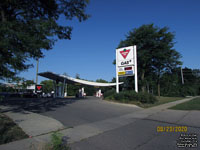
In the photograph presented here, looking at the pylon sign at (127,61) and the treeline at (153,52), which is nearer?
the pylon sign at (127,61)

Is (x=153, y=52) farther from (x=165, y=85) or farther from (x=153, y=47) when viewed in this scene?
(x=165, y=85)

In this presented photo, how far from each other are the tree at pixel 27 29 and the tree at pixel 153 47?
23.4 meters

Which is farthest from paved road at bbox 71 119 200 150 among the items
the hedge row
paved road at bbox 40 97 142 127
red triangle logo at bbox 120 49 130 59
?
red triangle logo at bbox 120 49 130 59

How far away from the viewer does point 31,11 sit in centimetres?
834

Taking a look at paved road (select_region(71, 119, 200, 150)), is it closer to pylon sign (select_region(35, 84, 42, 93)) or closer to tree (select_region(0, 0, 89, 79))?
tree (select_region(0, 0, 89, 79))

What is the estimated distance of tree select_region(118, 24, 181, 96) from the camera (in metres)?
30.3

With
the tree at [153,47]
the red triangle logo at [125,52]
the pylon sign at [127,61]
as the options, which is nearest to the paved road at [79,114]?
the pylon sign at [127,61]

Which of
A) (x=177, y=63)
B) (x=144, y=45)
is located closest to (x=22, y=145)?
(x=144, y=45)

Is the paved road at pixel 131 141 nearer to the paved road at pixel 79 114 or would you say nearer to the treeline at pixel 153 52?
the paved road at pixel 79 114

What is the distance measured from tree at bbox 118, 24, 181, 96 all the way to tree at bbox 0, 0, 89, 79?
2337cm

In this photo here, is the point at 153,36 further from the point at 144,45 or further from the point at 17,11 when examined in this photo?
the point at 17,11

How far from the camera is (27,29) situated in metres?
6.96

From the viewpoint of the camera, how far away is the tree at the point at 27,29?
19.1 ft

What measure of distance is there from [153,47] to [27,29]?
2828cm
